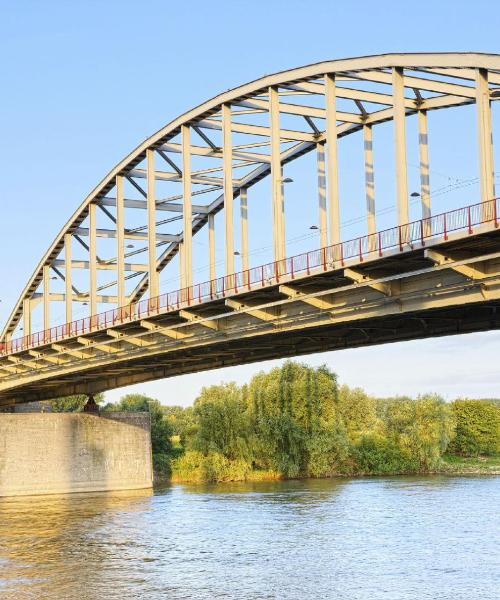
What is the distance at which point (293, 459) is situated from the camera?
6216 centimetres

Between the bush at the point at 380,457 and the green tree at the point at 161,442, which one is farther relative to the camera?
the green tree at the point at 161,442

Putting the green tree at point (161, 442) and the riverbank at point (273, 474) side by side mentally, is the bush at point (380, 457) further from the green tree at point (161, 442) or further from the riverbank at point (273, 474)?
the green tree at point (161, 442)

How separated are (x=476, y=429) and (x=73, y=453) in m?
39.9

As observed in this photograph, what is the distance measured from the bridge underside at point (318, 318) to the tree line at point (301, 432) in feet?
43.0

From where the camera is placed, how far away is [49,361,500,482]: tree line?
205 ft

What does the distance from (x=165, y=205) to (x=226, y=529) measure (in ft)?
70.4

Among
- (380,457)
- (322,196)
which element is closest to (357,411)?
(380,457)

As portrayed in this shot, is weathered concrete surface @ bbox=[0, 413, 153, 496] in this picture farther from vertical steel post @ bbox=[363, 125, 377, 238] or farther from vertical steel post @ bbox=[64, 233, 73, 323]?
vertical steel post @ bbox=[363, 125, 377, 238]

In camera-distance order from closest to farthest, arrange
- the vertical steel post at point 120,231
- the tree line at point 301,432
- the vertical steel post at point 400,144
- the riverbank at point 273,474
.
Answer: the vertical steel post at point 400,144 → the vertical steel post at point 120,231 → the riverbank at point 273,474 → the tree line at point 301,432

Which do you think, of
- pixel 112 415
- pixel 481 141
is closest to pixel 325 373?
pixel 112 415

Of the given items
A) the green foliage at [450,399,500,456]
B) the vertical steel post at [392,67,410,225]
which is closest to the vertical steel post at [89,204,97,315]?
the vertical steel post at [392,67,410,225]

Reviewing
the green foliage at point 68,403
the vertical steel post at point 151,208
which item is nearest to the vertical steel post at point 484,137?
the vertical steel post at point 151,208

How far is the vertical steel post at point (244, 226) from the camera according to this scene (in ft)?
146

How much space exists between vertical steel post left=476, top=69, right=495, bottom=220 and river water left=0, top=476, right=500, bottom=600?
9.84m
